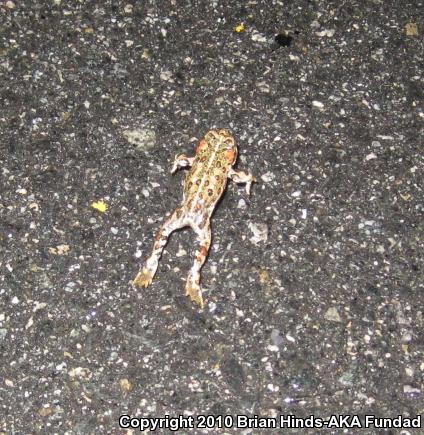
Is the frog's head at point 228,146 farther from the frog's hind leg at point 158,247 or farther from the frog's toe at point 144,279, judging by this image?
the frog's toe at point 144,279

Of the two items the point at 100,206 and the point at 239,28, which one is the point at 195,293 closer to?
the point at 100,206

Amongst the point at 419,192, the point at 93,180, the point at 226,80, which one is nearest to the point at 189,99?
the point at 226,80

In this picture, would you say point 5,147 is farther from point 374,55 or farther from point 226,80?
point 374,55

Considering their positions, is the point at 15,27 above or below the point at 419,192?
above

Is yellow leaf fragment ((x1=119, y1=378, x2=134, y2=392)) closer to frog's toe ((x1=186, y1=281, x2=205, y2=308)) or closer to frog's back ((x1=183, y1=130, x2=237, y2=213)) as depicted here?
frog's toe ((x1=186, y1=281, x2=205, y2=308))

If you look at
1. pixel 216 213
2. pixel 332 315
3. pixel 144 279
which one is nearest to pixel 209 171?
pixel 216 213

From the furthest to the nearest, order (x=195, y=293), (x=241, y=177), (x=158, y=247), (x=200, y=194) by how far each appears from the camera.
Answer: (x=241, y=177) < (x=200, y=194) < (x=158, y=247) < (x=195, y=293)

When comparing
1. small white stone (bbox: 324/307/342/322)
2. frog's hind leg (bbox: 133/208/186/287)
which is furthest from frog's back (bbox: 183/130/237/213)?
small white stone (bbox: 324/307/342/322)
